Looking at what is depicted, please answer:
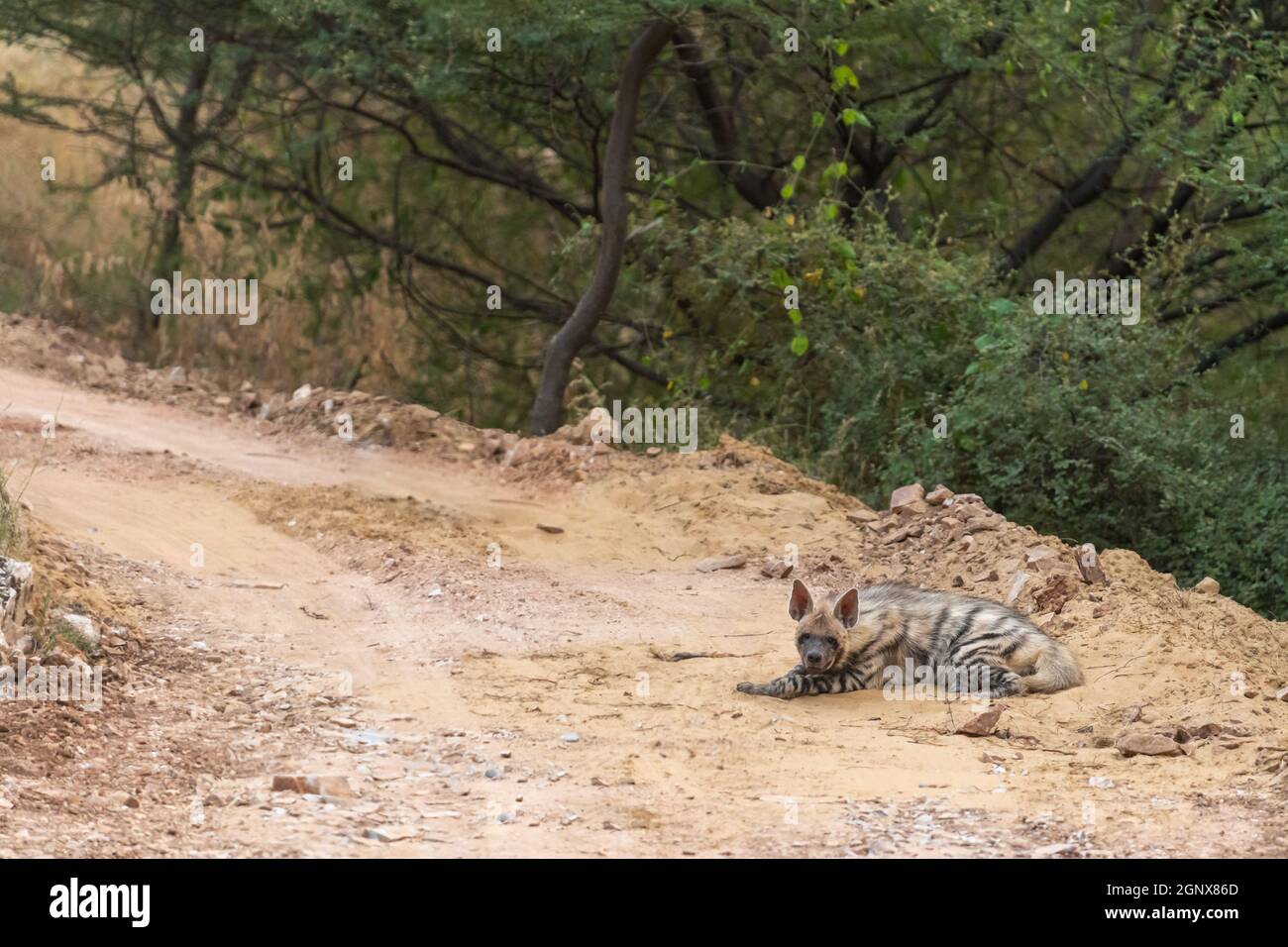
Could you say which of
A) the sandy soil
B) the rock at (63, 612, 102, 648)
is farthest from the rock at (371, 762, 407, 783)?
the rock at (63, 612, 102, 648)

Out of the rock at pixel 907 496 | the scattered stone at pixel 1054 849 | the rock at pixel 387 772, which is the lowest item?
the scattered stone at pixel 1054 849

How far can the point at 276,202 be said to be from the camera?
1884 centimetres

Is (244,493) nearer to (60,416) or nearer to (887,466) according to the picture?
(60,416)

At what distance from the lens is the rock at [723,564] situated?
10.7 m

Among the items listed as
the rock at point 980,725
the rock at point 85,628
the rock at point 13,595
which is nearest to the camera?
the rock at point 980,725

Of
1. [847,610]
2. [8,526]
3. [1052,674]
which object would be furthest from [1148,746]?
[8,526]

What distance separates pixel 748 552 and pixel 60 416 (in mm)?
5742

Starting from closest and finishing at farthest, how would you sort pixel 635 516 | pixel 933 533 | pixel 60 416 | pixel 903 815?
pixel 903 815
pixel 933 533
pixel 635 516
pixel 60 416

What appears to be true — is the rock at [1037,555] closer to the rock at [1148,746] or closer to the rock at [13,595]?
the rock at [1148,746]

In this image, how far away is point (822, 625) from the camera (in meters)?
8.01

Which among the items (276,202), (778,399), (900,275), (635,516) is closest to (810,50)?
(900,275)

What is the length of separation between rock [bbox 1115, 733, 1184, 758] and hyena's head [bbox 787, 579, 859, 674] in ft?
4.67

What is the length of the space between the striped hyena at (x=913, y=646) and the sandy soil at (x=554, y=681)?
0.15m

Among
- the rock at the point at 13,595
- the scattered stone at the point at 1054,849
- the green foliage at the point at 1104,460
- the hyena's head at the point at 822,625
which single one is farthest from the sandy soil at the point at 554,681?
the green foliage at the point at 1104,460
